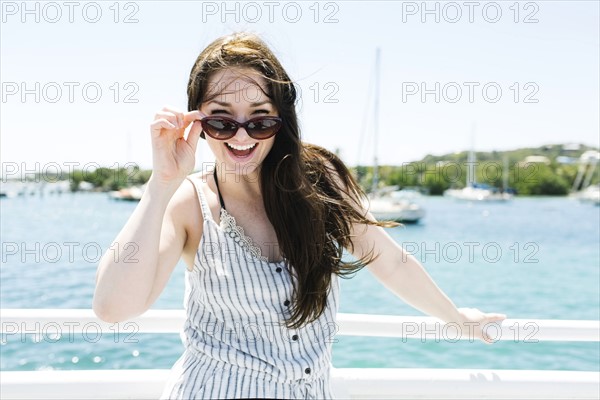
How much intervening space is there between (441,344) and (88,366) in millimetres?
4476

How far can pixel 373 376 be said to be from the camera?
5.33ft

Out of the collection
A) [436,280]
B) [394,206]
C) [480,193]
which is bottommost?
[436,280]

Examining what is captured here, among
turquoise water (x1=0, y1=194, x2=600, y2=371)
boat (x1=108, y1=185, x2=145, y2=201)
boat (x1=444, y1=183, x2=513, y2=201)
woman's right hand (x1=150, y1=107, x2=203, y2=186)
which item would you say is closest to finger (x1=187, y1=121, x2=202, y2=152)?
woman's right hand (x1=150, y1=107, x2=203, y2=186)

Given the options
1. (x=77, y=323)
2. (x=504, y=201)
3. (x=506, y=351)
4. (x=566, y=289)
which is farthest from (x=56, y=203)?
(x=77, y=323)

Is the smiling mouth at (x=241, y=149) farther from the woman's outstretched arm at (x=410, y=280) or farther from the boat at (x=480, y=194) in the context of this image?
the boat at (x=480, y=194)

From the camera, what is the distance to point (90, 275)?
15.0 metres

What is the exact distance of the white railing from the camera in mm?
1544

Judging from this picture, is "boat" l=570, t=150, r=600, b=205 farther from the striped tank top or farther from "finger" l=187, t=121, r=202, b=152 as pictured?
"finger" l=187, t=121, r=202, b=152

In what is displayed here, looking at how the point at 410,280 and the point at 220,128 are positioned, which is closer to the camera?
the point at 220,128

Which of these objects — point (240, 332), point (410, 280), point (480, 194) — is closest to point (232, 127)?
point (240, 332)

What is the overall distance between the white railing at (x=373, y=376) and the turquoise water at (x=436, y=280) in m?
0.09

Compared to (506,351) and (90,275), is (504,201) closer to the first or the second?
(90,275)

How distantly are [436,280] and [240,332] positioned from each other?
51.4 ft

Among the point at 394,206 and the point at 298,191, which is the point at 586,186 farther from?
the point at 298,191
